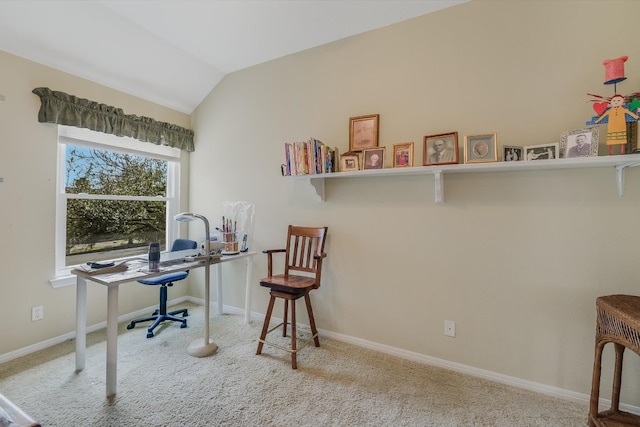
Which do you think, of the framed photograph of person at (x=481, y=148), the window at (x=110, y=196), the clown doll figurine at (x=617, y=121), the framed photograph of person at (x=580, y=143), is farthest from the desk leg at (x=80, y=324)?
the clown doll figurine at (x=617, y=121)

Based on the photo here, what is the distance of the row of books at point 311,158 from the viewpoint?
2.34 metres

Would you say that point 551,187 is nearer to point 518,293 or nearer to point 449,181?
point 449,181

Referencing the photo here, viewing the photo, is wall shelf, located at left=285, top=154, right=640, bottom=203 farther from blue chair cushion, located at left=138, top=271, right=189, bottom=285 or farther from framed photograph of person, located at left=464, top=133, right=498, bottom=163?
blue chair cushion, located at left=138, top=271, right=189, bottom=285

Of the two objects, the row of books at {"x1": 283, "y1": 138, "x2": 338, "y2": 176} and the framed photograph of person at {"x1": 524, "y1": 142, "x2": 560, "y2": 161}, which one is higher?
the row of books at {"x1": 283, "y1": 138, "x2": 338, "y2": 176}

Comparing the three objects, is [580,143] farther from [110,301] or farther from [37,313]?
[37,313]

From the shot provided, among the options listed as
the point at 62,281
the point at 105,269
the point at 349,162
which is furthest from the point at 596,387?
the point at 62,281

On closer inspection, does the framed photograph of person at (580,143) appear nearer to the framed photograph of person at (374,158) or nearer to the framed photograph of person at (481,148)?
the framed photograph of person at (481,148)

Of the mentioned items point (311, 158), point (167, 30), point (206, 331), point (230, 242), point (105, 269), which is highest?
point (167, 30)

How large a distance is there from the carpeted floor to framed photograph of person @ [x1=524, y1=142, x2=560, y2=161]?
59.7 inches

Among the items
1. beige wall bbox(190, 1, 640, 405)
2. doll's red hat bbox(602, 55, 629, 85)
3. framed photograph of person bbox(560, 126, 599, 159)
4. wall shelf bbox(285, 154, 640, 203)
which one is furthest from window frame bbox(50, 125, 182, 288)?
doll's red hat bbox(602, 55, 629, 85)

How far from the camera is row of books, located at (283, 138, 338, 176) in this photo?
2342mm

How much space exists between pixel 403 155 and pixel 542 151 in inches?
33.4

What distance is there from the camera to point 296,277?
246 cm

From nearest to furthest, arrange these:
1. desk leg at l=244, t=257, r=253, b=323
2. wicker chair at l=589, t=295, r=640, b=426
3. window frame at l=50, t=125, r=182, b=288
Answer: wicker chair at l=589, t=295, r=640, b=426, window frame at l=50, t=125, r=182, b=288, desk leg at l=244, t=257, r=253, b=323
